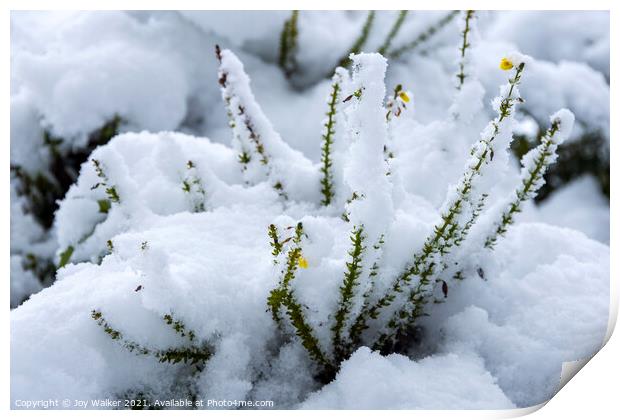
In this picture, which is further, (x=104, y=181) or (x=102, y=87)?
(x=102, y=87)

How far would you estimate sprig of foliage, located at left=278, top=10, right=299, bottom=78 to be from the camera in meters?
1.62

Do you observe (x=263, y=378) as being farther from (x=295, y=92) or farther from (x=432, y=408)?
(x=295, y=92)

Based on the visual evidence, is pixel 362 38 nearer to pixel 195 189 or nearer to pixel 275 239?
pixel 195 189

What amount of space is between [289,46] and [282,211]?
713 mm

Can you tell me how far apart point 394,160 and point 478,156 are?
7.9 inches

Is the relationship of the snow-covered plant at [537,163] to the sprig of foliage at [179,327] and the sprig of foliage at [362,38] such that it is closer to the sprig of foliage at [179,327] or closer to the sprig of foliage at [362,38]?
the sprig of foliage at [179,327]

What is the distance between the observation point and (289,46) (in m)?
1.71

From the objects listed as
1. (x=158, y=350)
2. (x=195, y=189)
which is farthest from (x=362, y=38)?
(x=158, y=350)

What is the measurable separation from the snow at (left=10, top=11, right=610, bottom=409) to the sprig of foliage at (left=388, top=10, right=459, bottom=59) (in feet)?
0.09

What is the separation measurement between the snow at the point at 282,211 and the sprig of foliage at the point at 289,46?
0.03m

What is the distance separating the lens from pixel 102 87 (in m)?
1.51

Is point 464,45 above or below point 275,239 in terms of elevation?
above
